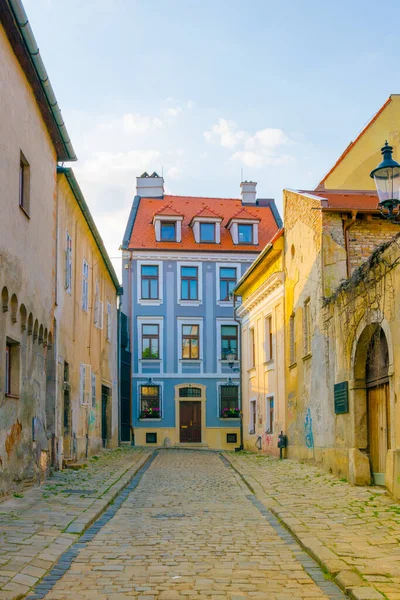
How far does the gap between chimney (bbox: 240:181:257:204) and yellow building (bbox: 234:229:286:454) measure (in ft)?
51.2

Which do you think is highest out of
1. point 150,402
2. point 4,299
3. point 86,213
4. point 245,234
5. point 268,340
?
point 245,234

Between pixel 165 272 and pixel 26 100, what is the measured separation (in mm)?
27506

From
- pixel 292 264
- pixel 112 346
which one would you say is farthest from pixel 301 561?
pixel 112 346

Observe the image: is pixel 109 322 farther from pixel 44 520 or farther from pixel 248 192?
pixel 44 520

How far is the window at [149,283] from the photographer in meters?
39.9

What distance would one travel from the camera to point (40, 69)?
12.6m

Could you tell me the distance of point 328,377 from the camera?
16.7 m

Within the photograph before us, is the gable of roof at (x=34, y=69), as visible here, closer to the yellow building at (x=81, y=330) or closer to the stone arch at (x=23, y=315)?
the yellow building at (x=81, y=330)

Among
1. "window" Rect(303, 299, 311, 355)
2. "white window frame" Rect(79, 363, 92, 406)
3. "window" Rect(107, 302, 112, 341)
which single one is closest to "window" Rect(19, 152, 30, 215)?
"window" Rect(303, 299, 311, 355)

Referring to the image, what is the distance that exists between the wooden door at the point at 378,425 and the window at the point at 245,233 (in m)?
27.8

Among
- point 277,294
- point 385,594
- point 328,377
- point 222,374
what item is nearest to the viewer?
point 385,594

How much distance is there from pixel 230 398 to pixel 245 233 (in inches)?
360

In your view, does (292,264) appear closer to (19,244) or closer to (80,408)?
(80,408)

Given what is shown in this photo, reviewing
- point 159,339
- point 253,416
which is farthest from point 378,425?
point 159,339
